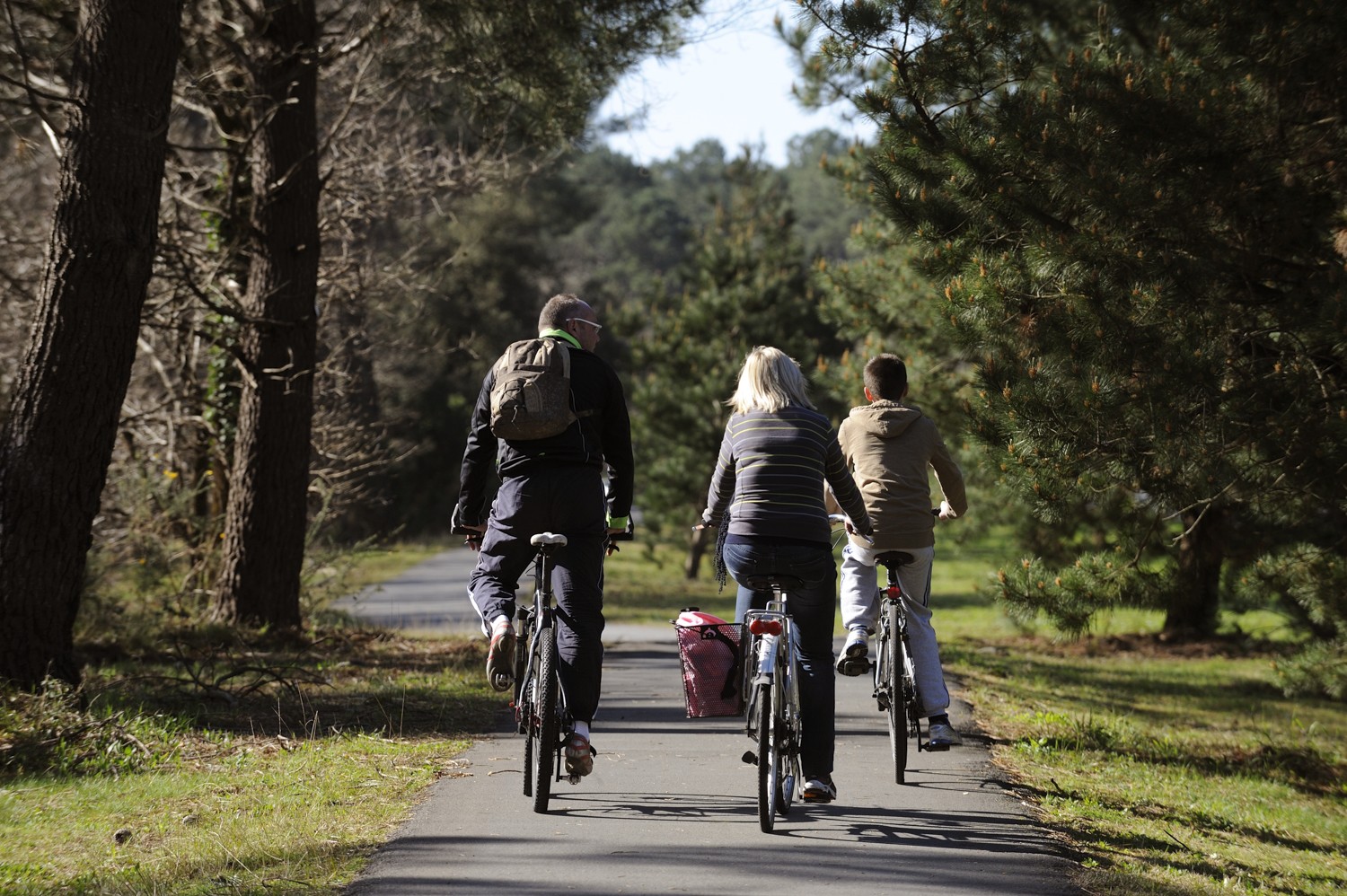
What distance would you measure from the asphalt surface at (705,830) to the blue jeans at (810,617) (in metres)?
0.34

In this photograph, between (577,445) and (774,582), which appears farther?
(577,445)

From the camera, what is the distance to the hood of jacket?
7062 millimetres

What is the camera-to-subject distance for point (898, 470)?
277 inches

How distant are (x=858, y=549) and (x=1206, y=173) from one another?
3.12m

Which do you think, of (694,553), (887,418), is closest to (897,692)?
(887,418)

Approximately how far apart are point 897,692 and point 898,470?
1.08m

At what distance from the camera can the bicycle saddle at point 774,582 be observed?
581cm

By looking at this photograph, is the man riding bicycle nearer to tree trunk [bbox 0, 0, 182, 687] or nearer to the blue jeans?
the blue jeans

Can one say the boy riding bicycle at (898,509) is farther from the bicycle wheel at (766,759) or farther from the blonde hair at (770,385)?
the bicycle wheel at (766,759)

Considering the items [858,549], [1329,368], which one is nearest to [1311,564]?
[1329,368]

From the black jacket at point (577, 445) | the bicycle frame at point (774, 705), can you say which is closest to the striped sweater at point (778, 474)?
the bicycle frame at point (774, 705)

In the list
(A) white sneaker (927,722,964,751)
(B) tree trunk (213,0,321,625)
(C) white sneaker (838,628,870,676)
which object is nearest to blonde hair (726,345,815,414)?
(C) white sneaker (838,628,870,676)

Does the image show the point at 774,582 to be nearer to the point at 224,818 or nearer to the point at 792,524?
the point at 792,524

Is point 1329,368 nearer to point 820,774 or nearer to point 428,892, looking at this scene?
point 820,774
